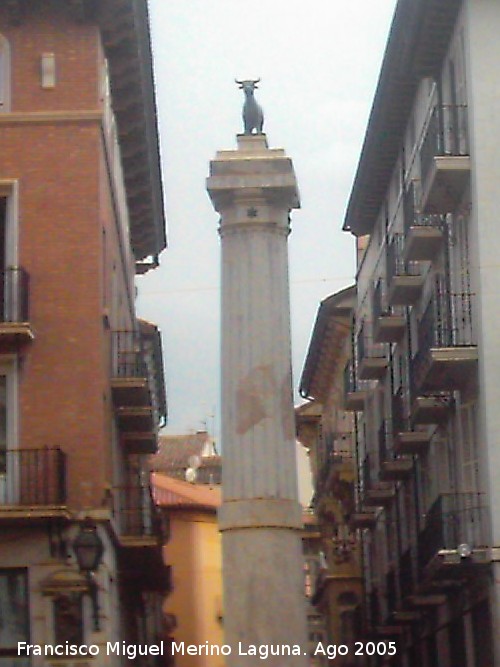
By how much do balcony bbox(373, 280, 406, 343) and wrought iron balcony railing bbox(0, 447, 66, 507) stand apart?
14.4 meters

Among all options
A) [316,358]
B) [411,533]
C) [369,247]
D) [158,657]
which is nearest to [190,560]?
[316,358]

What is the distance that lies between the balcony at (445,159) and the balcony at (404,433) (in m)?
7.27

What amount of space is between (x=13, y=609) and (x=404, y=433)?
1268cm

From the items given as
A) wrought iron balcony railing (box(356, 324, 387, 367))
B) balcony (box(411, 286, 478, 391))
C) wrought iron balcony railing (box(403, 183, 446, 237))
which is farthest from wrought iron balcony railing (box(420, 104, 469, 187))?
wrought iron balcony railing (box(356, 324, 387, 367))

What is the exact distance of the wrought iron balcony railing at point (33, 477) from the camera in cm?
2986

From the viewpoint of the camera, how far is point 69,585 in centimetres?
2966

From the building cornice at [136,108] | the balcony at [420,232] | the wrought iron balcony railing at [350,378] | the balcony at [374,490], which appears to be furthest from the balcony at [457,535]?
the wrought iron balcony railing at [350,378]

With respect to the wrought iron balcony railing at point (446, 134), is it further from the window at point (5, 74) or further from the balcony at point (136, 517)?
the balcony at point (136, 517)

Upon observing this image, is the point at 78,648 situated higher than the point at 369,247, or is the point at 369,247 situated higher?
the point at 369,247

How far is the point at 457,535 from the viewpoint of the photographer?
108 feet

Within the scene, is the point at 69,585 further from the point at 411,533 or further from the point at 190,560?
the point at 190,560

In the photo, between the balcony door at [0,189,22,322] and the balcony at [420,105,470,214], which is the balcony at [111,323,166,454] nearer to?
the balcony door at [0,189,22,322]

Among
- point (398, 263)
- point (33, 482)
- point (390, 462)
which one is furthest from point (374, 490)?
point (33, 482)

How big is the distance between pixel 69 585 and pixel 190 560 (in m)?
37.8
